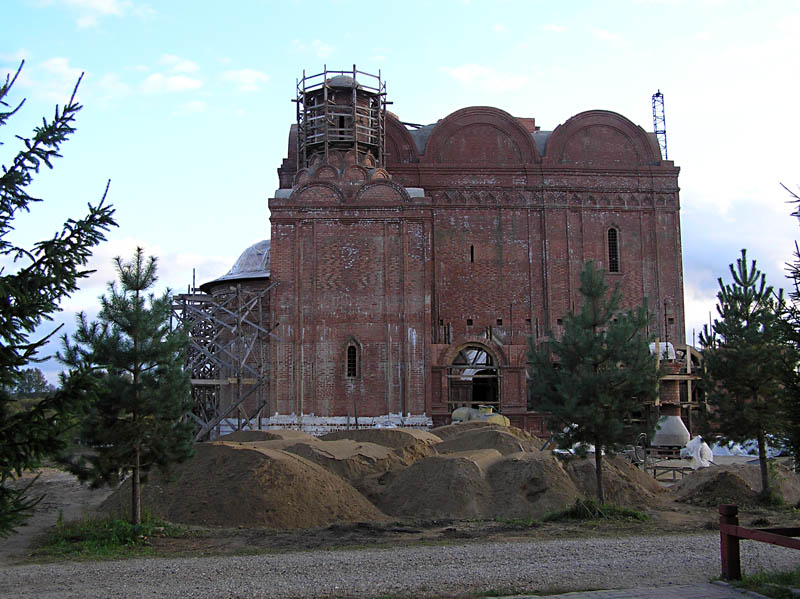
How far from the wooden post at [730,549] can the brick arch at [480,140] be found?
26.4 meters

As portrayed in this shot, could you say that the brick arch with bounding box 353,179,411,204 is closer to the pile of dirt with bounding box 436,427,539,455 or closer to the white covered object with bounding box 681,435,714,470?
the pile of dirt with bounding box 436,427,539,455

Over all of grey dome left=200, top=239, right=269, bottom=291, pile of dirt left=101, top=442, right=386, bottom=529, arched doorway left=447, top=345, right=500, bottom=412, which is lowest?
pile of dirt left=101, top=442, right=386, bottom=529

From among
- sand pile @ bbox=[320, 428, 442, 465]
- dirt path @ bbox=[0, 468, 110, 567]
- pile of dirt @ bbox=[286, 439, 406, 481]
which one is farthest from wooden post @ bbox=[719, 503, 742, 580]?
sand pile @ bbox=[320, 428, 442, 465]

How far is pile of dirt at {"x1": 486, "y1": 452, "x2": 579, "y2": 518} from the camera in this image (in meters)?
15.9

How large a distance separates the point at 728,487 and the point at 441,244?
17512 millimetres

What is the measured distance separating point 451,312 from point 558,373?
16792 mm

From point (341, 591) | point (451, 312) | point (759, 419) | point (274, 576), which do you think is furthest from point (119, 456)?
point (451, 312)

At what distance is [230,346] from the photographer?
27.6 m

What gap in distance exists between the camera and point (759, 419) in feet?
55.8

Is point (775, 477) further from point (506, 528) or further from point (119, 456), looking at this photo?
point (119, 456)

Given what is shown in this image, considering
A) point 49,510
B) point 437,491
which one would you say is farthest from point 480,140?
point 49,510

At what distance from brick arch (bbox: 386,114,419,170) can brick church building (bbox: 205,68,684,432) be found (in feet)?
0.19

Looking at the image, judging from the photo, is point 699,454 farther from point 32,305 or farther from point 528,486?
point 32,305

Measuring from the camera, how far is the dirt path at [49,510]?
12.6 meters
